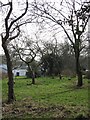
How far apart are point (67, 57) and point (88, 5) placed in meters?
48.0

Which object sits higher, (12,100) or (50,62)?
(50,62)

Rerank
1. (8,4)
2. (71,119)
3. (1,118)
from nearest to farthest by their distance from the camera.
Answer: (71,119)
(1,118)
(8,4)

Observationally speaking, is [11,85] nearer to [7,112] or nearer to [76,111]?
[7,112]

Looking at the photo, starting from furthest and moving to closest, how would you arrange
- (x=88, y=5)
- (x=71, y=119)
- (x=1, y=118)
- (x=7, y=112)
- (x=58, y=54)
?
(x=58, y=54) → (x=7, y=112) → (x=1, y=118) → (x=71, y=119) → (x=88, y=5)

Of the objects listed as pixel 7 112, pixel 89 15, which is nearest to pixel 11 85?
pixel 7 112

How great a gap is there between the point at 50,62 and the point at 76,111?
1650 inches

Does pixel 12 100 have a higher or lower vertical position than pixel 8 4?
lower

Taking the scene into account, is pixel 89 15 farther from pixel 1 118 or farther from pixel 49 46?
pixel 49 46

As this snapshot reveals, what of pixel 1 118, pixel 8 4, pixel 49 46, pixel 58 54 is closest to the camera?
pixel 1 118

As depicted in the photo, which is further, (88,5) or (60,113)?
(60,113)

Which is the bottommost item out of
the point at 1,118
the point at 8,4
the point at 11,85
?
the point at 1,118

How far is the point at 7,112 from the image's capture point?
35.3 feet

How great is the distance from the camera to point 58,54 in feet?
168

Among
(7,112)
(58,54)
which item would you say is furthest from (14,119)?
(58,54)
